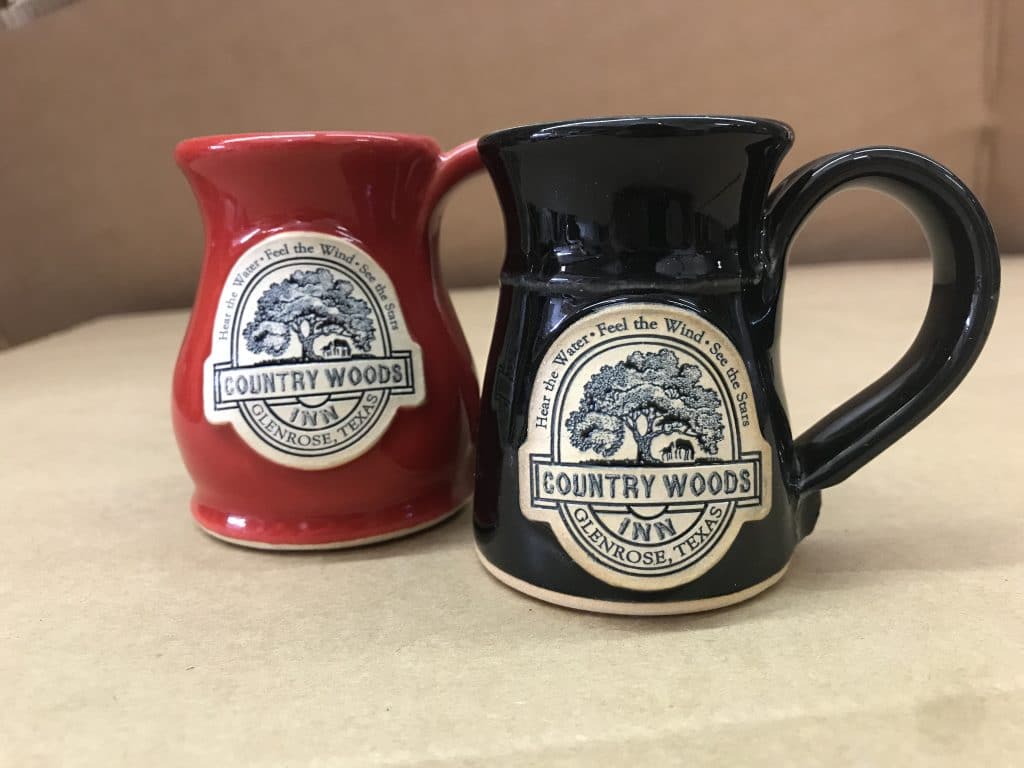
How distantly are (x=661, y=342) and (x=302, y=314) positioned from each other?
27 centimetres

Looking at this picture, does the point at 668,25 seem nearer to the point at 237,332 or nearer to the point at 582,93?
the point at 582,93

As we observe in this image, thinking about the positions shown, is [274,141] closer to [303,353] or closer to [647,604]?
[303,353]

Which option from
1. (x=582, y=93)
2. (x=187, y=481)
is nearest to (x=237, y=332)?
(x=187, y=481)

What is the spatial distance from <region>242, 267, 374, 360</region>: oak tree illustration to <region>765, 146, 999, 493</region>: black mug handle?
0.30 metres

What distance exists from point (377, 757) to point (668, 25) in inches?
75.8

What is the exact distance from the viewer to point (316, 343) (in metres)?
0.65

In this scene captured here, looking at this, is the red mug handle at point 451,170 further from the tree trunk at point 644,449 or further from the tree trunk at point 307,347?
the tree trunk at point 644,449

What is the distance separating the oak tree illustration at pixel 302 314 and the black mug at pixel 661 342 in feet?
0.46

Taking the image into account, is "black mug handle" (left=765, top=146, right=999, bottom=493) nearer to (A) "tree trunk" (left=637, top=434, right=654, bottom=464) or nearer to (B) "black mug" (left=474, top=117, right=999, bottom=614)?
(B) "black mug" (left=474, top=117, right=999, bottom=614)

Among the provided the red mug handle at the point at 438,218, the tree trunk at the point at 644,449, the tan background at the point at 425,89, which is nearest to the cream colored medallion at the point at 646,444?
the tree trunk at the point at 644,449

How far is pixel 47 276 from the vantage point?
2105mm

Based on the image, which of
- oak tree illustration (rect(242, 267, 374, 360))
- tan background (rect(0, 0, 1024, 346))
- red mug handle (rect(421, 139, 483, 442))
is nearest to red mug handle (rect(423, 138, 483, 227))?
red mug handle (rect(421, 139, 483, 442))

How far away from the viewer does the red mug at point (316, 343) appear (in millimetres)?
648

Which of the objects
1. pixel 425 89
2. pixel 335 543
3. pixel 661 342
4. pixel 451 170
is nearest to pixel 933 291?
pixel 661 342
